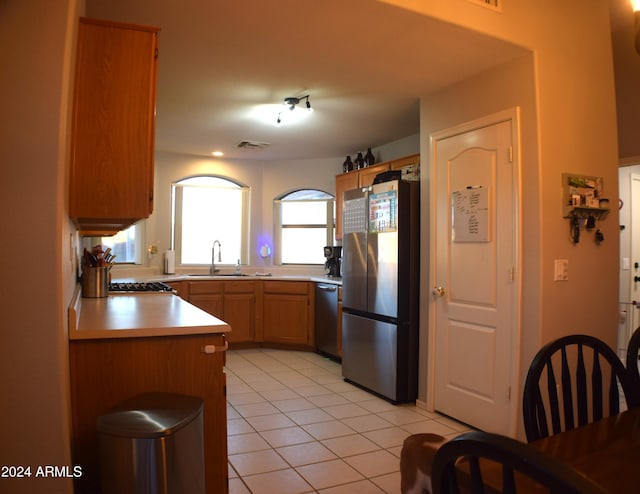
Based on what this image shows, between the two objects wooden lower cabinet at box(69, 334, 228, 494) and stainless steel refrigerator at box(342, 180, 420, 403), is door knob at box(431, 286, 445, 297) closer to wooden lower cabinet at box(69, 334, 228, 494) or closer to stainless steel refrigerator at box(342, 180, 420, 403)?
stainless steel refrigerator at box(342, 180, 420, 403)

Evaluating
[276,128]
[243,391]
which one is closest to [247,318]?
[243,391]

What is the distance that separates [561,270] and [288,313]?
344cm

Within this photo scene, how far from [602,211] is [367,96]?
1.86 m

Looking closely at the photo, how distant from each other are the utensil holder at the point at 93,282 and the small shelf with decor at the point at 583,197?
2998mm

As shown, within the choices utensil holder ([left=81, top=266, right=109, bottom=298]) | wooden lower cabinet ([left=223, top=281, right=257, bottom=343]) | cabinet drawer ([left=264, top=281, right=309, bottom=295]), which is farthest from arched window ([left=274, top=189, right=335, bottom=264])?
utensil holder ([left=81, top=266, right=109, bottom=298])

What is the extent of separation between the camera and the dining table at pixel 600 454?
94cm

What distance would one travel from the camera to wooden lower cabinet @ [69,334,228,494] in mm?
1813

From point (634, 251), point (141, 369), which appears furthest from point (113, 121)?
point (634, 251)

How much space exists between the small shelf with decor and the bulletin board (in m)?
0.47

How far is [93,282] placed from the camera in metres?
3.09

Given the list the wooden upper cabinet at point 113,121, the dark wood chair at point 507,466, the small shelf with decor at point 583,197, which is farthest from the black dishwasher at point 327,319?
the dark wood chair at point 507,466

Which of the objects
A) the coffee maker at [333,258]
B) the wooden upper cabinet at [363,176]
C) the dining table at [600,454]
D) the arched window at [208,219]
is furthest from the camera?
the arched window at [208,219]

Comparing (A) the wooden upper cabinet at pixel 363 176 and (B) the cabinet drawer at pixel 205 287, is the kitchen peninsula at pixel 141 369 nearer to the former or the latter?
(A) the wooden upper cabinet at pixel 363 176

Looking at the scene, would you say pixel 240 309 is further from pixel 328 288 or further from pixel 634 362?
pixel 634 362
